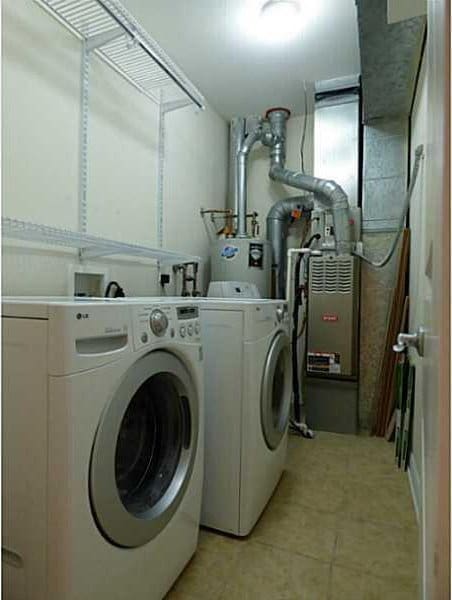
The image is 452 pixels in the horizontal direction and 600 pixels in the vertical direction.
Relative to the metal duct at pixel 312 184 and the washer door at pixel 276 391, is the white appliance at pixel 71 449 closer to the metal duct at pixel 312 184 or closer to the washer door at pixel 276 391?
the washer door at pixel 276 391

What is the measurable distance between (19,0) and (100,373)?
1.72 meters

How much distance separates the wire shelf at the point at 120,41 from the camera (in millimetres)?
1602

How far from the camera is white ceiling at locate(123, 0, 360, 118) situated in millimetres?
2049

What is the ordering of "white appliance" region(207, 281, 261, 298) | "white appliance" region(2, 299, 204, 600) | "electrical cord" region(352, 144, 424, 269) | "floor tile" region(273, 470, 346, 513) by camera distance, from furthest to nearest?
"white appliance" region(207, 281, 261, 298), "electrical cord" region(352, 144, 424, 269), "floor tile" region(273, 470, 346, 513), "white appliance" region(2, 299, 204, 600)

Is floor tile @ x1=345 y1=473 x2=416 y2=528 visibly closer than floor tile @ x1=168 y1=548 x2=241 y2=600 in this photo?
No

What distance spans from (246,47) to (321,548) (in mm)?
2791

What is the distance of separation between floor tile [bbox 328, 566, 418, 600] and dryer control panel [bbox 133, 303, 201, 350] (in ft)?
3.30

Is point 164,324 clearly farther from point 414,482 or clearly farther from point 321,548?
point 414,482

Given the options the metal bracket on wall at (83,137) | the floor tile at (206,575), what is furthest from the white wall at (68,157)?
the floor tile at (206,575)

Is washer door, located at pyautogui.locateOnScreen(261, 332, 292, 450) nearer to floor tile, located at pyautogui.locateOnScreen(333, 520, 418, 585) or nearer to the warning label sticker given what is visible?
A: floor tile, located at pyautogui.locateOnScreen(333, 520, 418, 585)

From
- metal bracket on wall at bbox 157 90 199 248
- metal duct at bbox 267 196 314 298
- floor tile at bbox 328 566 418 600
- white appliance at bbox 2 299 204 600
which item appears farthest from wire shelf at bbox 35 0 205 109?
floor tile at bbox 328 566 418 600

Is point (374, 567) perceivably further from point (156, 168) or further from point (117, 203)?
point (156, 168)

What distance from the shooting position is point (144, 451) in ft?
4.12

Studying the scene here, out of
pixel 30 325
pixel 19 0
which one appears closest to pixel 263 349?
pixel 30 325
